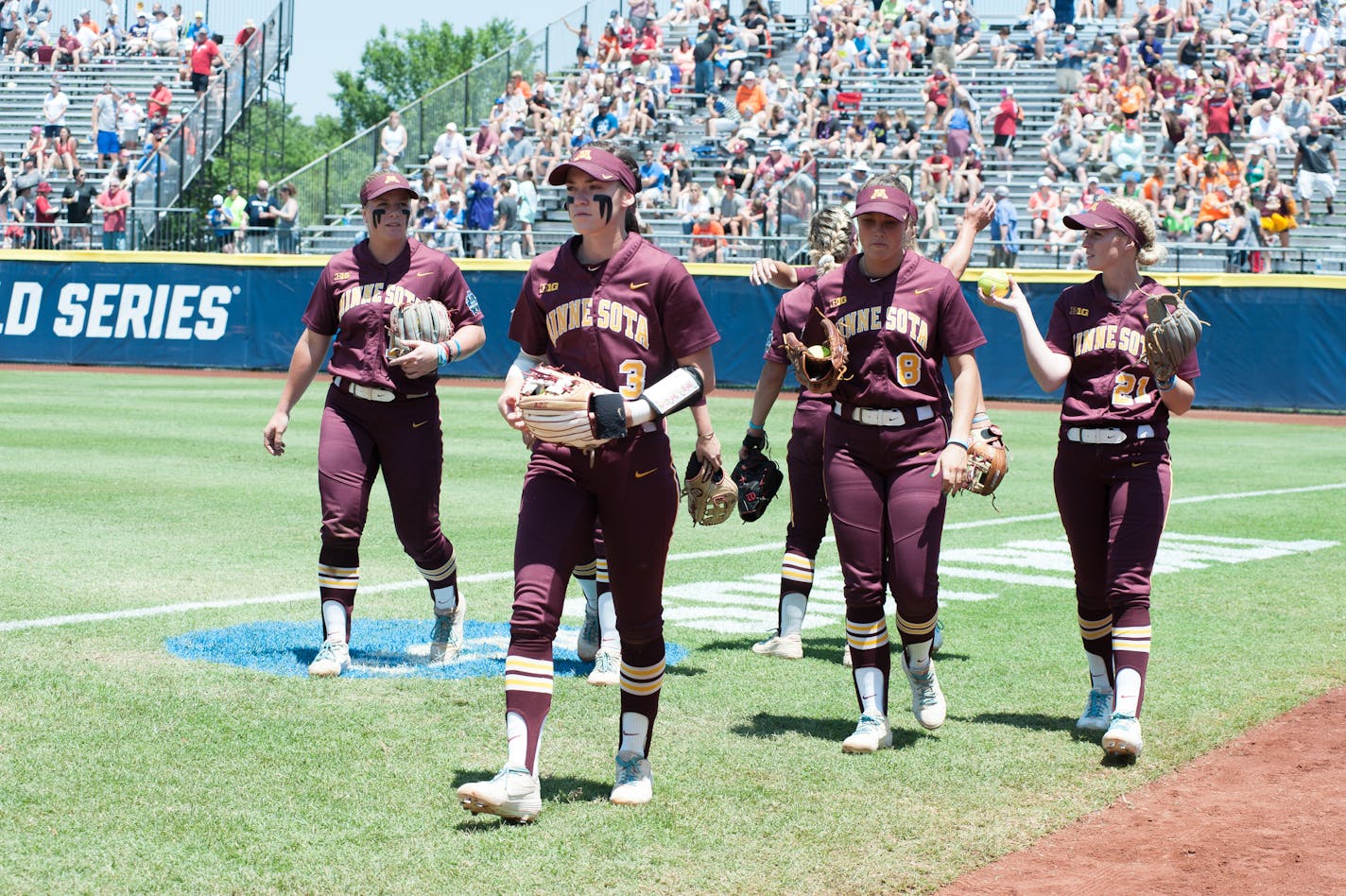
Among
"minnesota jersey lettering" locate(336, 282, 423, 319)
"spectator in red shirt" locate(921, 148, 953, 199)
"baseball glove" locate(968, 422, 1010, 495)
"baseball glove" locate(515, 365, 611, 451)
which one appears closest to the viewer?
"baseball glove" locate(515, 365, 611, 451)

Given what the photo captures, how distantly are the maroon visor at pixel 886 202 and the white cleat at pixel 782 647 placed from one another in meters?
2.54

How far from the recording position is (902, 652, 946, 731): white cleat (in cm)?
628

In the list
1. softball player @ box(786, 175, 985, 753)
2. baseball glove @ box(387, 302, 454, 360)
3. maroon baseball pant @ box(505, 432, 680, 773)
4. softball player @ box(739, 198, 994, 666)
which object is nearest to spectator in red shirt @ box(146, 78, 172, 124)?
softball player @ box(739, 198, 994, 666)

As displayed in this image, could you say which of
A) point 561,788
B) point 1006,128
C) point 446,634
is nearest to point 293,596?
point 446,634

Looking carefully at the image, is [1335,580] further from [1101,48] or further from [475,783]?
Answer: [1101,48]

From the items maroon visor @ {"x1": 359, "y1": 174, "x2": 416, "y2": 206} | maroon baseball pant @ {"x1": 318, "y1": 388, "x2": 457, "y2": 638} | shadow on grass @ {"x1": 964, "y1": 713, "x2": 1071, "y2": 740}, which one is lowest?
shadow on grass @ {"x1": 964, "y1": 713, "x2": 1071, "y2": 740}

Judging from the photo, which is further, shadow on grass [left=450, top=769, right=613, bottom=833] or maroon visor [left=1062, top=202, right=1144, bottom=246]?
maroon visor [left=1062, top=202, right=1144, bottom=246]

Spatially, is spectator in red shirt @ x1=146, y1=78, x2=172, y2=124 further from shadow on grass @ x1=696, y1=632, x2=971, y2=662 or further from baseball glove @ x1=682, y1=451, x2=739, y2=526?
baseball glove @ x1=682, y1=451, x2=739, y2=526

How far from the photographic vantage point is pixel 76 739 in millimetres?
5801

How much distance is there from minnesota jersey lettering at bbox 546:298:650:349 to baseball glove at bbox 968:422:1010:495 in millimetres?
1505

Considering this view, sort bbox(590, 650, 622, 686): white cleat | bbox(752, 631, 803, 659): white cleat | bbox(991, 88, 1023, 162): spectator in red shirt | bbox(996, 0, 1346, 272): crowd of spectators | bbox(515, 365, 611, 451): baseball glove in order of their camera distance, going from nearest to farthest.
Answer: bbox(515, 365, 611, 451): baseball glove → bbox(590, 650, 622, 686): white cleat → bbox(752, 631, 803, 659): white cleat → bbox(996, 0, 1346, 272): crowd of spectators → bbox(991, 88, 1023, 162): spectator in red shirt

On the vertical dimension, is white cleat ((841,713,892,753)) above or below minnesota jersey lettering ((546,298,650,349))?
below

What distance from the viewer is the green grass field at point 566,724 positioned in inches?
184

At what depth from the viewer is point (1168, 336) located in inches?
234
